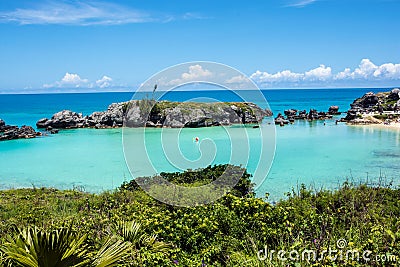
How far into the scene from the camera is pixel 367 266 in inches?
161

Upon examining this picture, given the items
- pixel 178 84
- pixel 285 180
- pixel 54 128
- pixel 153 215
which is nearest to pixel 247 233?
pixel 153 215

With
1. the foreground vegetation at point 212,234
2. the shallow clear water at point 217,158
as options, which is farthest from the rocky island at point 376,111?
the foreground vegetation at point 212,234

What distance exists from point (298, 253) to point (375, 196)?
469 cm

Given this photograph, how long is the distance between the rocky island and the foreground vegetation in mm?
43759

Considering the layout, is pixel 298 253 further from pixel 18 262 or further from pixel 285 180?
pixel 285 180

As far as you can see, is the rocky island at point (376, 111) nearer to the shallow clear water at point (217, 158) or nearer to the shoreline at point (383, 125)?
the shoreline at point (383, 125)

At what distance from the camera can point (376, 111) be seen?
5728 centimetres

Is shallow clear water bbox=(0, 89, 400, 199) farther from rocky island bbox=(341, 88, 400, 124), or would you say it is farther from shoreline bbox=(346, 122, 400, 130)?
rocky island bbox=(341, 88, 400, 124)

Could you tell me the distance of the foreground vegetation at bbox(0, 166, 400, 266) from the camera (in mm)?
3846

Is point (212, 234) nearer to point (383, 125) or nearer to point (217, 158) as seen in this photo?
point (217, 158)

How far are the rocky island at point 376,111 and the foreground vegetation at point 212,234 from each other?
4376 cm

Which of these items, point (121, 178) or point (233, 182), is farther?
point (121, 178)

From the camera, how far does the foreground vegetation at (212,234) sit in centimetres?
385

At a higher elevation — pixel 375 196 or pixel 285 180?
pixel 375 196
